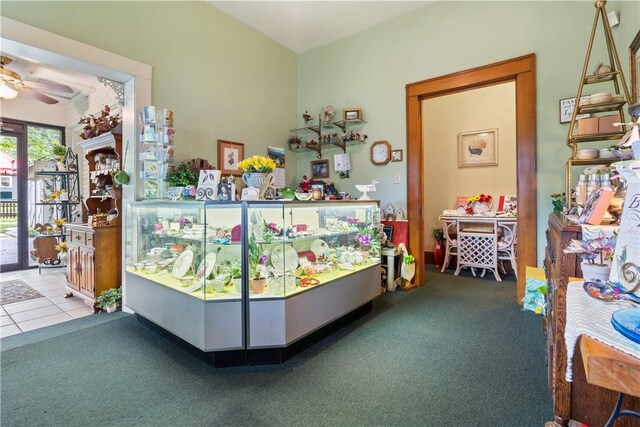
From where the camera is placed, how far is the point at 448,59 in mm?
3439

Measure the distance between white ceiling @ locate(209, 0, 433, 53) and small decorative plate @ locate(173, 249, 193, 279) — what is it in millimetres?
3025

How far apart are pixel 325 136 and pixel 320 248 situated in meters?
2.24

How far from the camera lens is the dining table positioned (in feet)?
13.5

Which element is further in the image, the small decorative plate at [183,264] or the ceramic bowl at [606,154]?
the small decorative plate at [183,264]

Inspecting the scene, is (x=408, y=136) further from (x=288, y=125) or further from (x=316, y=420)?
(x=316, y=420)

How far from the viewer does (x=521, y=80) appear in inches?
118

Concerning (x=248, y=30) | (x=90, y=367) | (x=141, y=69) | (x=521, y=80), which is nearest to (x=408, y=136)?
(x=521, y=80)

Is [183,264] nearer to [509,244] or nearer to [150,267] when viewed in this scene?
[150,267]

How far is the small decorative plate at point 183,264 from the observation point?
2.21 meters

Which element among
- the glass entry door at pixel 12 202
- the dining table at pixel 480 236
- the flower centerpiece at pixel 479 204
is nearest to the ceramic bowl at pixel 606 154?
the dining table at pixel 480 236

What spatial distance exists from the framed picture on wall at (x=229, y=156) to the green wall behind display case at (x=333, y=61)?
90 mm

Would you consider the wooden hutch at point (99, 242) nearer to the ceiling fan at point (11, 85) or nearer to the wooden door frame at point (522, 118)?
the ceiling fan at point (11, 85)

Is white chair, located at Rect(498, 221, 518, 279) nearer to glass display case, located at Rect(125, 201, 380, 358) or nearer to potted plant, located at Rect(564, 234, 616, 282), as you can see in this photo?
glass display case, located at Rect(125, 201, 380, 358)

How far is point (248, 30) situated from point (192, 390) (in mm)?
4108
